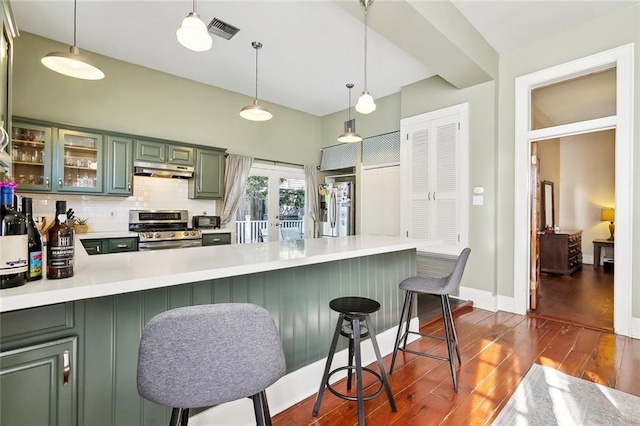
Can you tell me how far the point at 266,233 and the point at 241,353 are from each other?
480 centimetres

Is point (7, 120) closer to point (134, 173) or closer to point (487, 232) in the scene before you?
point (134, 173)

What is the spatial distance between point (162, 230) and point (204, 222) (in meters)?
0.57

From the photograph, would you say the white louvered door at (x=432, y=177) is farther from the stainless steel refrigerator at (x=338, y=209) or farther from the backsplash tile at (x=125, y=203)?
the backsplash tile at (x=125, y=203)

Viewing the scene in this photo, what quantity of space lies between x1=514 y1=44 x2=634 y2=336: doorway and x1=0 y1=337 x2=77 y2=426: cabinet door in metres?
4.20

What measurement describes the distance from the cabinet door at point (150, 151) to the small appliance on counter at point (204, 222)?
0.94m

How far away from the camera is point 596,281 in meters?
5.29

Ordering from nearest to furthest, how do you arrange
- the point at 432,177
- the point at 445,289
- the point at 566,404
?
the point at 566,404 → the point at 445,289 → the point at 432,177

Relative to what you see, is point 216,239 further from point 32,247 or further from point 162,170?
point 32,247

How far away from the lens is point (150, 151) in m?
4.09

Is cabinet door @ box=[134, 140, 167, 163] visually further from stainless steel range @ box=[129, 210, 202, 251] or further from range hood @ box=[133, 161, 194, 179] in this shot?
stainless steel range @ box=[129, 210, 202, 251]

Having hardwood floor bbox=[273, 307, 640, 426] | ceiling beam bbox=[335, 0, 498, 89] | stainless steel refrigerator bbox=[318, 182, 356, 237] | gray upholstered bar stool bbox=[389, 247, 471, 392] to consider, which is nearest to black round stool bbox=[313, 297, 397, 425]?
hardwood floor bbox=[273, 307, 640, 426]

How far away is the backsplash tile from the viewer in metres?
3.70

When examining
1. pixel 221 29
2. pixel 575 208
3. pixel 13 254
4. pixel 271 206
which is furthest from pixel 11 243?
pixel 575 208

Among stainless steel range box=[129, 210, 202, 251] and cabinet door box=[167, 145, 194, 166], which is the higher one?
cabinet door box=[167, 145, 194, 166]
